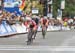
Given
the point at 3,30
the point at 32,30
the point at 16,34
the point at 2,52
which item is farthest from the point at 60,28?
the point at 2,52

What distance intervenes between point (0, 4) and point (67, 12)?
39.4m

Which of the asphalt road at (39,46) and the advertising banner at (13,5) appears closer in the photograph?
the asphalt road at (39,46)

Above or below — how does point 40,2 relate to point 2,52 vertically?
below

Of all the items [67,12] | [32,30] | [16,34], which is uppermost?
[32,30]

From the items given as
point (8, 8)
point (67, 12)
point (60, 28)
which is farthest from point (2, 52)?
point (67, 12)

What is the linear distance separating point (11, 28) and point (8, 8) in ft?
25.4

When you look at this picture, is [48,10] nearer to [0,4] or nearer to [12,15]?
[0,4]

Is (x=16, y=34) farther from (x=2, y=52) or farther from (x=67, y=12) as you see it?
(x=67, y=12)

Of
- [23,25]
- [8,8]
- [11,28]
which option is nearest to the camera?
[11,28]

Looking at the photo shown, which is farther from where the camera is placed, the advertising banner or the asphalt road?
the advertising banner

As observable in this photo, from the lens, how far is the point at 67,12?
2948 inches

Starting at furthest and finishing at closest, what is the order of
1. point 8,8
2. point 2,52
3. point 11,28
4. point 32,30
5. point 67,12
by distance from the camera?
point 67,12, point 8,8, point 11,28, point 32,30, point 2,52

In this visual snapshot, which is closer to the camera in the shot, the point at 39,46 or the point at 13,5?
the point at 39,46

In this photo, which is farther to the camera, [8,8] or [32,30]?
[8,8]
